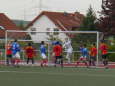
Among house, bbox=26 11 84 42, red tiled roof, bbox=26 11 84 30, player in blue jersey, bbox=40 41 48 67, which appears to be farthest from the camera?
house, bbox=26 11 84 42

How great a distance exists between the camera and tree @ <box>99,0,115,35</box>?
5706 centimetres

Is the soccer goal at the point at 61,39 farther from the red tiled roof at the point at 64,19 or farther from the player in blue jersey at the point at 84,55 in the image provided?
the red tiled roof at the point at 64,19

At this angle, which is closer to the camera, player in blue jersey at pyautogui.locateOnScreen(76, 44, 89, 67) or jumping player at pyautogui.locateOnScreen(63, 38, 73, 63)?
player in blue jersey at pyautogui.locateOnScreen(76, 44, 89, 67)

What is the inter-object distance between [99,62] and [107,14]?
83.7 ft

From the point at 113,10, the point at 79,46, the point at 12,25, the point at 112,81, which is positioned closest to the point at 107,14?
the point at 113,10

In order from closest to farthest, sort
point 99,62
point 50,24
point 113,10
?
point 99,62 < point 113,10 < point 50,24

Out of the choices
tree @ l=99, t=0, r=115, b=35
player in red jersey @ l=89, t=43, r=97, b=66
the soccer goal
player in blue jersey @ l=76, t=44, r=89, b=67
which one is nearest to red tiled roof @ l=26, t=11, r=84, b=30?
tree @ l=99, t=0, r=115, b=35

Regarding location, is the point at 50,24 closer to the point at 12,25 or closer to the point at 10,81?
the point at 12,25

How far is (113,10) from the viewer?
58031 millimetres

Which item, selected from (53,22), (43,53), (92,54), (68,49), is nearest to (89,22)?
(53,22)

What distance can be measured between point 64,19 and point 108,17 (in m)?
26.8

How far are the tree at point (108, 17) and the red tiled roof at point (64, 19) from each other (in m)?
20.5

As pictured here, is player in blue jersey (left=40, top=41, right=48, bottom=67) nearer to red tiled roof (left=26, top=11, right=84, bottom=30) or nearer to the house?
red tiled roof (left=26, top=11, right=84, bottom=30)

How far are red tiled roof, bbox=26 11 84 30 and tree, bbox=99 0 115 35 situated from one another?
67.2 ft
